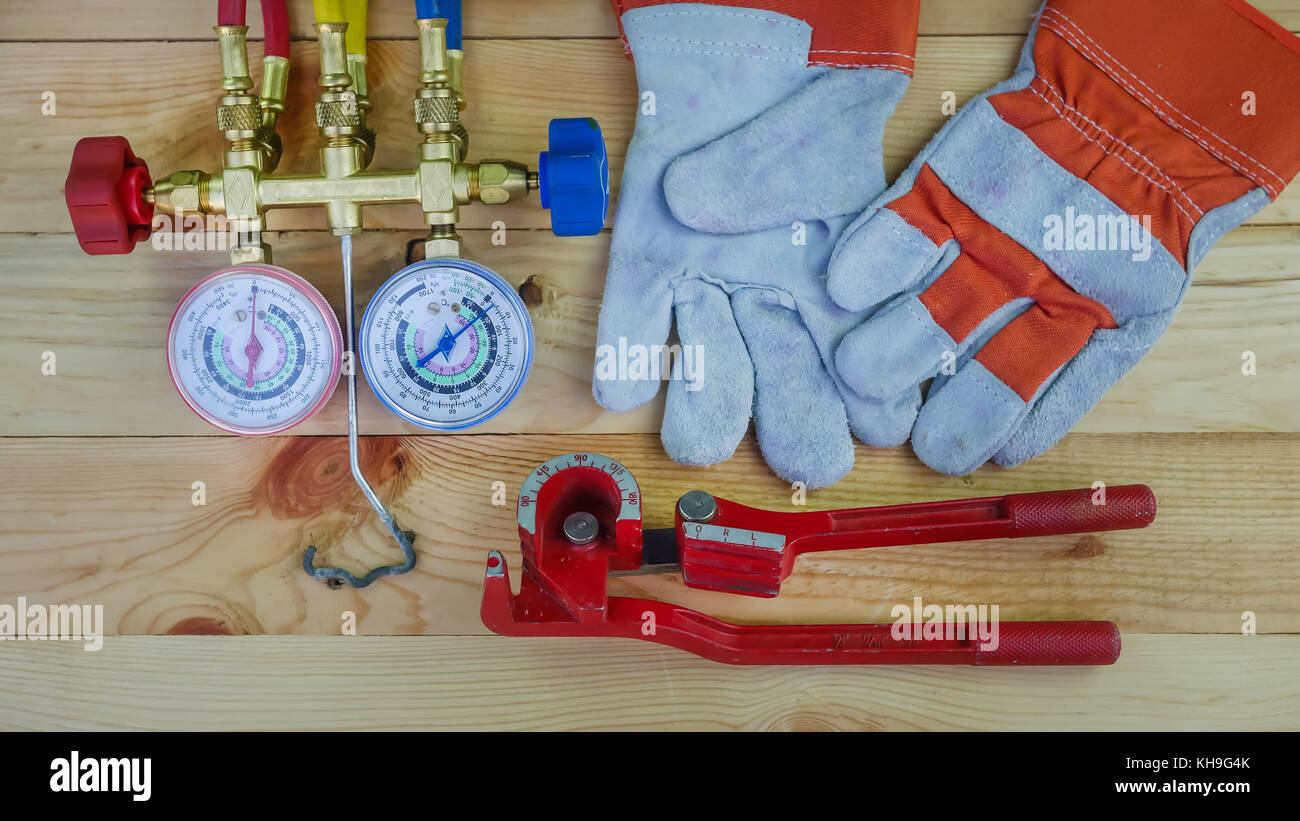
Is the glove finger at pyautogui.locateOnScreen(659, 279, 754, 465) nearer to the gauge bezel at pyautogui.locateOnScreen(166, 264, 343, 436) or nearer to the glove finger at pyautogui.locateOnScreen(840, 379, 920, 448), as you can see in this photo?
the glove finger at pyautogui.locateOnScreen(840, 379, 920, 448)

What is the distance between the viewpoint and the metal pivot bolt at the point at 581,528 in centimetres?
86

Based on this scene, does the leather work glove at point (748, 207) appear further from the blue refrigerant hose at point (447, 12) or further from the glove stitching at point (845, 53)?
the blue refrigerant hose at point (447, 12)

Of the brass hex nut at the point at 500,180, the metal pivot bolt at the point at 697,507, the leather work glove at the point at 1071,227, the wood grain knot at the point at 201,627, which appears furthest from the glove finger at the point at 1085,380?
the wood grain knot at the point at 201,627

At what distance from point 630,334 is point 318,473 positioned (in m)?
0.35

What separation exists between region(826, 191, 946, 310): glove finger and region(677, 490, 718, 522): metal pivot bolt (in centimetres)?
25

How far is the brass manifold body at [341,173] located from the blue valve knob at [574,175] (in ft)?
0.13

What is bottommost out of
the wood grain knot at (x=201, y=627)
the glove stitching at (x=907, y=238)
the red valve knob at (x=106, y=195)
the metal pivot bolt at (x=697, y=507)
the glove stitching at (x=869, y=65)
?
the wood grain knot at (x=201, y=627)

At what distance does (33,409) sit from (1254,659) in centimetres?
125

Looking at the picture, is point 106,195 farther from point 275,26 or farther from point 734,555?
point 734,555

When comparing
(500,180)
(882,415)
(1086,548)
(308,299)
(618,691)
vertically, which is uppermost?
(500,180)

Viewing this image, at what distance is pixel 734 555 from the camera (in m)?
0.86

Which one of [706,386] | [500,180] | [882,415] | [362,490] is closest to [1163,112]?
[882,415]

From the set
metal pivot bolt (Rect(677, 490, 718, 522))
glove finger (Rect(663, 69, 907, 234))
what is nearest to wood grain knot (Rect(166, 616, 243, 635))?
metal pivot bolt (Rect(677, 490, 718, 522))

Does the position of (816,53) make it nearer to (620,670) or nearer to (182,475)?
(620,670)
